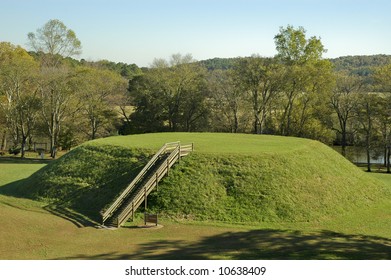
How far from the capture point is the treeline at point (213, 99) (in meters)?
66.0

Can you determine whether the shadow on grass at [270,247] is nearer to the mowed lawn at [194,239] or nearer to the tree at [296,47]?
the mowed lawn at [194,239]

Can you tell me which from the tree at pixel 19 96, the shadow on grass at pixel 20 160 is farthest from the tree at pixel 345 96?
the tree at pixel 19 96

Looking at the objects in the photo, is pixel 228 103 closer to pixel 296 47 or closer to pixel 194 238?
pixel 296 47

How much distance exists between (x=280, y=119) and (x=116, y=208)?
150ft

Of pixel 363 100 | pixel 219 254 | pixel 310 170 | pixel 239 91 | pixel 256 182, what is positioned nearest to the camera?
pixel 219 254

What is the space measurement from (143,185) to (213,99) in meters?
42.1

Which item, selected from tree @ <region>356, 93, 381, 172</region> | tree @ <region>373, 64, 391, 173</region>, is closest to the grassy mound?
tree @ <region>373, 64, 391, 173</region>

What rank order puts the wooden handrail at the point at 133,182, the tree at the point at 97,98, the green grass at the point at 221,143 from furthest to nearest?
the tree at the point at 97,98
the green grass at the point at 221,143
the wooden handrail at the point at 133,182

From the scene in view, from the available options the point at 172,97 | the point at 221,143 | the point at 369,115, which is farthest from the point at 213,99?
the point at 221,143

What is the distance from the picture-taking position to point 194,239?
27.7 m

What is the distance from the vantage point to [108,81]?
75.8 m

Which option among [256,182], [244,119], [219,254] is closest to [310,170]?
[256,182]

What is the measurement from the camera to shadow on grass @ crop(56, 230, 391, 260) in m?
23.7

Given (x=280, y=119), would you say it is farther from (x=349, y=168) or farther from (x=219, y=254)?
(x=219, y=254)
